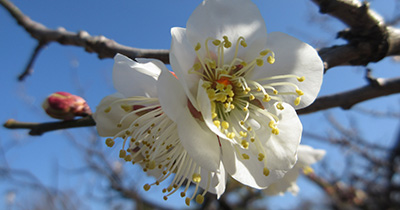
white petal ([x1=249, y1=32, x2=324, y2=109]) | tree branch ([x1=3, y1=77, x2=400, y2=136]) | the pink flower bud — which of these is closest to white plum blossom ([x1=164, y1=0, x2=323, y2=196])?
white petal ([x1=249, y1=32, x2=324, y2=109])

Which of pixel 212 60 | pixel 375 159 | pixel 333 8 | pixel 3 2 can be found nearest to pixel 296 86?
pixel 212 60

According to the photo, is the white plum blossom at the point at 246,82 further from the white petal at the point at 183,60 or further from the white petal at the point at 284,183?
the white petal at the point at 284,183

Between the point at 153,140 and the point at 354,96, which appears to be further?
the point at 354,96

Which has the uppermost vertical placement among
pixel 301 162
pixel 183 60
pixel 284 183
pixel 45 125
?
pixel 183 60

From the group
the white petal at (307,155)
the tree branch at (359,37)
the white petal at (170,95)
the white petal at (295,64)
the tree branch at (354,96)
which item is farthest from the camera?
the white petal at (307,155)

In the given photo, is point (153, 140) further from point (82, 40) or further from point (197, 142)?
point (82, 40)

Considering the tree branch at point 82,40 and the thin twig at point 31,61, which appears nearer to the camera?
the tree branch at point 82,40

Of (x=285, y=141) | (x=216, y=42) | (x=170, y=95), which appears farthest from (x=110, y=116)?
(x=285, y=141)

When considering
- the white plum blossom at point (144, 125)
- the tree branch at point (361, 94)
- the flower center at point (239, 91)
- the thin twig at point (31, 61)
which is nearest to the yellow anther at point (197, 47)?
the flower center at point (239, 91)

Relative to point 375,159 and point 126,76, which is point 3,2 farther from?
point 375,159
